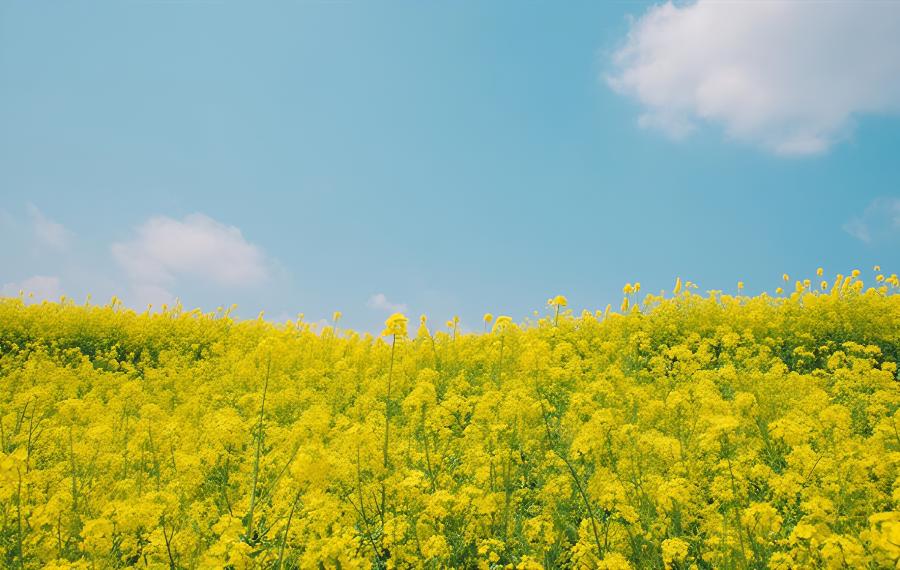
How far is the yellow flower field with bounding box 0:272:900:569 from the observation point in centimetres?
377

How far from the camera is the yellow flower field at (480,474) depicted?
3.77 metres

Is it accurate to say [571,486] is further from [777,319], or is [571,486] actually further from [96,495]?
[777,319]

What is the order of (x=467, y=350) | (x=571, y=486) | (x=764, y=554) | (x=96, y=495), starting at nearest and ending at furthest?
(x=764, y=554)
(x=571, y=486)
(x=96, y=495)
(x=467, y=350)

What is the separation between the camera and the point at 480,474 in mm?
4395

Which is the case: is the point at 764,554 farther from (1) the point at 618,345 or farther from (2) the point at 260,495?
(1) the point at 618,345

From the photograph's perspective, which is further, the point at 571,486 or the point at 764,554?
the point at 571,486

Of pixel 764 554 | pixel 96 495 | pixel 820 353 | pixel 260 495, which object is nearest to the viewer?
pixel 764 554

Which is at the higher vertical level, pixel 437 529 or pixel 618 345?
pixel 618 345

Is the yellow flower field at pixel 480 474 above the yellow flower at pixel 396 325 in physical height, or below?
below

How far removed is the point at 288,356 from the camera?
35.4ft

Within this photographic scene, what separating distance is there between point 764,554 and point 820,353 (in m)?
7.51

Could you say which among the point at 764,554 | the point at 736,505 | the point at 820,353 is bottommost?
the point at 764,554

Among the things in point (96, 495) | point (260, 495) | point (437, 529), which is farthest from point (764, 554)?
point (96, 495)

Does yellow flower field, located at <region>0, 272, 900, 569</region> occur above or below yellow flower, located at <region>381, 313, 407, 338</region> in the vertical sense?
below
